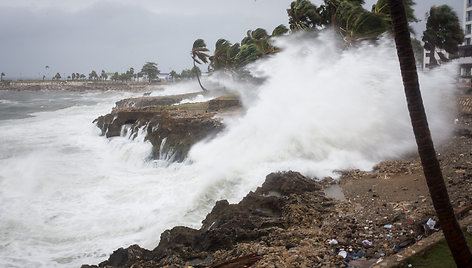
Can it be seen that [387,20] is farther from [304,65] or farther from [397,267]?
[397,267]

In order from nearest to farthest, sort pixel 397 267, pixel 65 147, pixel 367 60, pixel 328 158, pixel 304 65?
pixel 397 267
pixel 328 158
pixel 367 60
pixel 304 65
pixel 65 147

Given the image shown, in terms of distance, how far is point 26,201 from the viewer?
11.3m

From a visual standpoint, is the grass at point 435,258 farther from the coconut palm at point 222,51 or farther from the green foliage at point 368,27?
the coconut palm at point 222,51

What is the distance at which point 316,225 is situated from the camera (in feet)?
21.6

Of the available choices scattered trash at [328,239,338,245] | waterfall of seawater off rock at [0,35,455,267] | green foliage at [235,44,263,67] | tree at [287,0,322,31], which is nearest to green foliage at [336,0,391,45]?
waterfall of seawater off rock at [0,35,455,267]

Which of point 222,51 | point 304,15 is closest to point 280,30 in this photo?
point 304,15

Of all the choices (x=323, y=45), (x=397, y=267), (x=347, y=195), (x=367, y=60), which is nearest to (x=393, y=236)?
(x=397, y=267)

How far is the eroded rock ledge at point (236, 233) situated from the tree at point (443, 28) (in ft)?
88.2

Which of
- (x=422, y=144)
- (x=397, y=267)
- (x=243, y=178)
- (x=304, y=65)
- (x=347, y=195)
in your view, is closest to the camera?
(x=422, y=144)

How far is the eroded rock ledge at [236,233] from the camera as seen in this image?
6.04 metres

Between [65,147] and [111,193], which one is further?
[65,147]

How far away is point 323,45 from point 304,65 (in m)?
3.21

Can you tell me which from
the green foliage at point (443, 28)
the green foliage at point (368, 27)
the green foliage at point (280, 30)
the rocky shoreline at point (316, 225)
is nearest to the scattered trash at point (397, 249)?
the rocky shoreline at point (316, 225)

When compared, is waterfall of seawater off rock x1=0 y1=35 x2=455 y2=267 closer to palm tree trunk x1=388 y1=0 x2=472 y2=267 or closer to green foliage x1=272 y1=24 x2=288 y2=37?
palm tree trunk x1=388 y1=0 x2=472 y2=267
